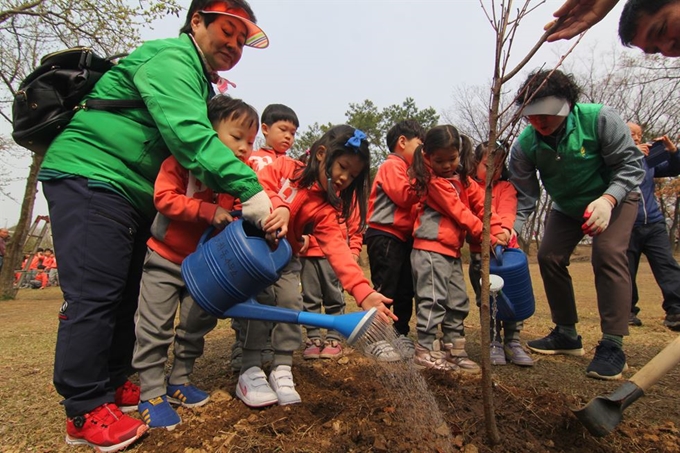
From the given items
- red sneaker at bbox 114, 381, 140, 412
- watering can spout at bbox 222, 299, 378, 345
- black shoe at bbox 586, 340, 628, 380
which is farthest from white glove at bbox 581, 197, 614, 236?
red sneaker at bbox 114, 381, 140, 412

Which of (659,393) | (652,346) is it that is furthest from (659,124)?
(659,393)

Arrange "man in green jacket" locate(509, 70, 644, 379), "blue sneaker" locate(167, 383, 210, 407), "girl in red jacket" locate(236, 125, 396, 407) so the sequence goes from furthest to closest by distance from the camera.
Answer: "man in green jacket" locate(509, 70, 644, 379) → "girl in red jacket" locate(236, 125, 396, 407) → "blue sneaker" locate(167, 383, 210, 407)

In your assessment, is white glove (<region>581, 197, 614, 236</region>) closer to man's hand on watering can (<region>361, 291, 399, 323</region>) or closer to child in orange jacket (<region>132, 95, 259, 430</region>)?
man's hand on watering can (<region>361, 291, 399, 323</region>)

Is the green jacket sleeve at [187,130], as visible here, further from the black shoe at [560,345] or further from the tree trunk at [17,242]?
the tree trunk at [17,242]

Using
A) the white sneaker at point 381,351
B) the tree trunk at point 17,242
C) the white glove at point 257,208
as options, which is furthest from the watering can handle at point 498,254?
the tree trunk at point 17,242

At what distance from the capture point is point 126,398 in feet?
7.54

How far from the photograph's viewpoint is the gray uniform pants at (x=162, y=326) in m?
2.05

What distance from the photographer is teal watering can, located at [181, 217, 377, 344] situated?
1.86m

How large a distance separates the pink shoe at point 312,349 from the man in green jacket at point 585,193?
1694mm

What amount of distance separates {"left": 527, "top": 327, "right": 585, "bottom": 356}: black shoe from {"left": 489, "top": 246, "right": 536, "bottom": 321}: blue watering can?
1.81 feet

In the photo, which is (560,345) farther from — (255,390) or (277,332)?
(255,390)

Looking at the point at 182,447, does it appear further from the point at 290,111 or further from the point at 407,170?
the point at 290,111

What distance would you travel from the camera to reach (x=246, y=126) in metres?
2.39

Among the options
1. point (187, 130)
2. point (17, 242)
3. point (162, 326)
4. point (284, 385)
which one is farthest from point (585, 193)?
point (17, 242)
